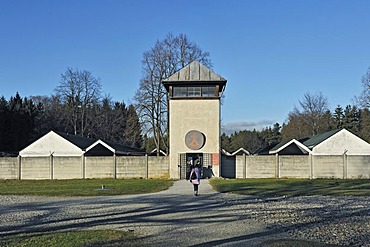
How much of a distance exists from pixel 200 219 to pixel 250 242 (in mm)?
3367

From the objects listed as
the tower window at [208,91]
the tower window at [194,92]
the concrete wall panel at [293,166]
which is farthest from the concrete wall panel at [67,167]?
the concrete wall panel at [293,166]

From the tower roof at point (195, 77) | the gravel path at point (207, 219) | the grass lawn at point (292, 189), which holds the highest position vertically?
the tower roof at point (195, 77)

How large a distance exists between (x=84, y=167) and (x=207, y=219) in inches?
948

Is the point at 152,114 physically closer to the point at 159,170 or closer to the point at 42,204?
the point at 159,170

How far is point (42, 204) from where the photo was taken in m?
17.1

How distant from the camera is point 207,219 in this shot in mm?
12305

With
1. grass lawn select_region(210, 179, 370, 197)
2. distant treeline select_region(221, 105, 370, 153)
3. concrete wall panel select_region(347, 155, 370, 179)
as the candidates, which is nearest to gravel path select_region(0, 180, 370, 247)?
grass lawn select_region(210, 179, 370, 197)

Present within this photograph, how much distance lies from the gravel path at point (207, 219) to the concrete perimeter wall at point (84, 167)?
16.4 metres

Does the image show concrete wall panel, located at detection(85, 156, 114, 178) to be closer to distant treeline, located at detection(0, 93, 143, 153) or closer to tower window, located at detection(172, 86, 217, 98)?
tower window, located at detection(172, 86, 217, 98)

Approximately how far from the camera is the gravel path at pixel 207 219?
31.5 ft

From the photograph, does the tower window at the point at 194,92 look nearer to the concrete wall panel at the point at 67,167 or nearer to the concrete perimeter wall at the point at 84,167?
the concrete perimeter wall at the point at 84,167

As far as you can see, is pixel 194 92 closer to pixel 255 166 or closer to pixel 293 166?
pixel 255 166

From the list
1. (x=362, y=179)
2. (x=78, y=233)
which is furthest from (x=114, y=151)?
(x=78, y=233)

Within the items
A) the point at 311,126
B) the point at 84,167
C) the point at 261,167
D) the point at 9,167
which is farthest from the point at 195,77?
the point at 311,126
